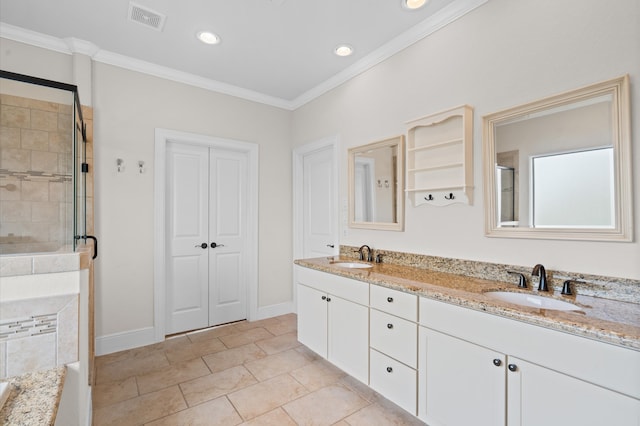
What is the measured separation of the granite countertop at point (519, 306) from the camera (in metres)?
1.14

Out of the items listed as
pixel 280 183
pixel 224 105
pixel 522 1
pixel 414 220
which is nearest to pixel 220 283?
pixel 280 183

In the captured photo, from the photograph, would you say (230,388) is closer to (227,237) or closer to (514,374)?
(227,237)

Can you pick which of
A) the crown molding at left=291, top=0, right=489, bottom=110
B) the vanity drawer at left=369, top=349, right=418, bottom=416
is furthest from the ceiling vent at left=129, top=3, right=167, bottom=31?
the vanity drawer at left=369, top=349, right=418, bottom=416

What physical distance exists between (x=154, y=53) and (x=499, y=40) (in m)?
2.88

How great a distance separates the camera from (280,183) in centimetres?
396

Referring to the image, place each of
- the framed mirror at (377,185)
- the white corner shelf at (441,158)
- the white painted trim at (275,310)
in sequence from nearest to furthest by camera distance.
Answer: the white corner shelf at (441,158) < the framed mirror at (377,185) < the white painted trim at (275,310)

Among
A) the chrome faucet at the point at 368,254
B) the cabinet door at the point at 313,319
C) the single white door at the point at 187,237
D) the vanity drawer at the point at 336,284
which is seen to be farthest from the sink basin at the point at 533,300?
the single white door at the point at 187,237

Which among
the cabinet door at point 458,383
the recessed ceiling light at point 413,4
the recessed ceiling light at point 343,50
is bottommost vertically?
the cabinet door at point 458,383

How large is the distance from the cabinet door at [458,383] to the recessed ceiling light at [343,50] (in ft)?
7.88

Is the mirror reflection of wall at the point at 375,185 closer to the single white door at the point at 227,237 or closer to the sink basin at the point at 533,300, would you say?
the sink basin at the point at 533,300

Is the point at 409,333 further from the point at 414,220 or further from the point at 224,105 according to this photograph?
the point at 224,105

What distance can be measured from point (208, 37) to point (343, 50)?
1.18 metres

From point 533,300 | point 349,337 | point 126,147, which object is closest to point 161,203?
point 126,147

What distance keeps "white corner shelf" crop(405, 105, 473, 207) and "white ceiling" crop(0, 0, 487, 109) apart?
0.73 m
